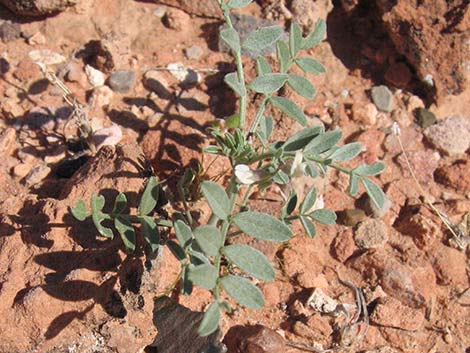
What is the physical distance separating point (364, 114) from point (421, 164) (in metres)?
0.42

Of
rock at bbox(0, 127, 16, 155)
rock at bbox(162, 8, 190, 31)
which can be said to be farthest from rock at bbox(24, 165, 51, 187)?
rock at bbox(162, 8, 190, 31)

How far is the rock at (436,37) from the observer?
345cm

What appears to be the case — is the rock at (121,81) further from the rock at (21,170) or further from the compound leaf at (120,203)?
the compound leaf at (120,203)

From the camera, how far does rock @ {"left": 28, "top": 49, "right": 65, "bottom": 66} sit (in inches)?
134

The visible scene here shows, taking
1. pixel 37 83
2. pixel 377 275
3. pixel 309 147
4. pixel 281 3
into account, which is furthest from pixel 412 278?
pixel 37 83

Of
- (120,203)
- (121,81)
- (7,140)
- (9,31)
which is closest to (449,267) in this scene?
(120,203)

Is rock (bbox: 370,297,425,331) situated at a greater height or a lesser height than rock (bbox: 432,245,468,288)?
lesser

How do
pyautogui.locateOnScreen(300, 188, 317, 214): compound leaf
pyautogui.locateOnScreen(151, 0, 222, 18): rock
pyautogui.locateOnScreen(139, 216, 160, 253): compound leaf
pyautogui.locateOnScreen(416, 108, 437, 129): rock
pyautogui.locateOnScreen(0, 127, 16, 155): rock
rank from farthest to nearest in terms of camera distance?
1. pyautogui.locateOnScreen(151, 0, 222, 18): rock
2. pyautogui.locateOnScreen(416, 108, 437, 129): rock
3. pyautogui.locateOnScreen(0, 127, 16, 155): rock
4. pyautogui.locateOnScreen(300, 188, 317, 214): compound leaf
5. pyautogui.locateOnScreen(139, 216, 160, 253): compound leaf

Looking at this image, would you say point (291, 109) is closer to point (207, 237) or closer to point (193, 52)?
point (207, 237)

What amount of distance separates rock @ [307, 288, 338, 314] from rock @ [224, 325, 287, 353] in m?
0.27

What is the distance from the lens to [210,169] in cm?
296

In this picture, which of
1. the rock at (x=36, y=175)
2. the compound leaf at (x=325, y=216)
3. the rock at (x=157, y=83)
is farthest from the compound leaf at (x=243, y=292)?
the rock at (x=157, y=83)

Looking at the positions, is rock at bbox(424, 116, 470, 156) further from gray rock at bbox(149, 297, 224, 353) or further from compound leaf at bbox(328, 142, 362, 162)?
gray rock at bbox(149, 297, 224, 353)

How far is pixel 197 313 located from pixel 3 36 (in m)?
2.02
